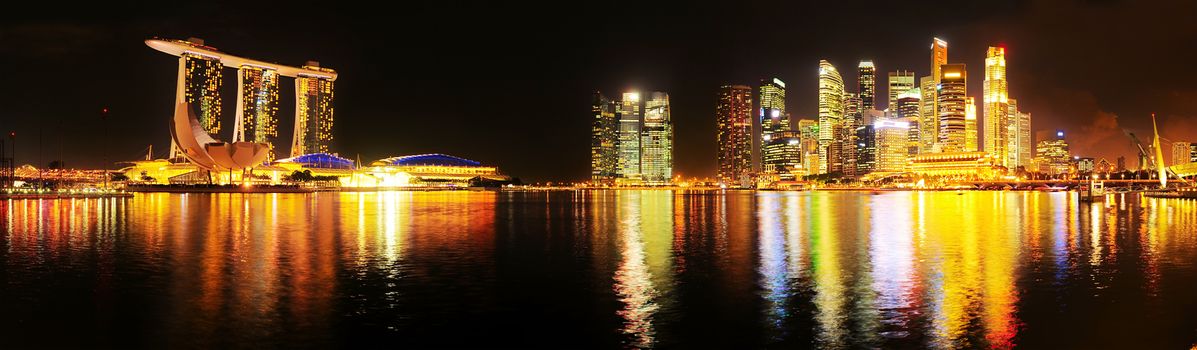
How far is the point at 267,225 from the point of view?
3806cm

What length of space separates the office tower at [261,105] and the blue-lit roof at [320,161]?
18.9 feet

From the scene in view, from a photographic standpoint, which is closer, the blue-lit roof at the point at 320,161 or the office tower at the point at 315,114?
the blue-lit roof at the point at 320,161

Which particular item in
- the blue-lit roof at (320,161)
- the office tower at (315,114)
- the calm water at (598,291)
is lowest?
the calm water at (598,291)

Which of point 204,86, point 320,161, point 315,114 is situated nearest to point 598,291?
point 204,86

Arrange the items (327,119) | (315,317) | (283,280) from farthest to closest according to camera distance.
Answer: (327,119)
(283,280)
(315,317)

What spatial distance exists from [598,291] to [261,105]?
17587 centimetres

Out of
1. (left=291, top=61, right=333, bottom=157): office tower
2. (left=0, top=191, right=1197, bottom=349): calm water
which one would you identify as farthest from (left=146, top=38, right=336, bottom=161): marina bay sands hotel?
(left=0, top=191, right=1197, bottom=349): calm water

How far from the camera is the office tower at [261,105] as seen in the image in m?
169

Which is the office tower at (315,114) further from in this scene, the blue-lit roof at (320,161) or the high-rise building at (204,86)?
the high-rise building at (204,86)

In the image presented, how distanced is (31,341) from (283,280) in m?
6.40

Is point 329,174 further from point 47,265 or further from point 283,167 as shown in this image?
point 47,265

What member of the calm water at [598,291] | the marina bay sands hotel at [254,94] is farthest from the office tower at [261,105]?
the calm water at [598,291]

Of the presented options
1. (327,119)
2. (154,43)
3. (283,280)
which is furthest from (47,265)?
(327,119)

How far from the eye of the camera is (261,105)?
175m
